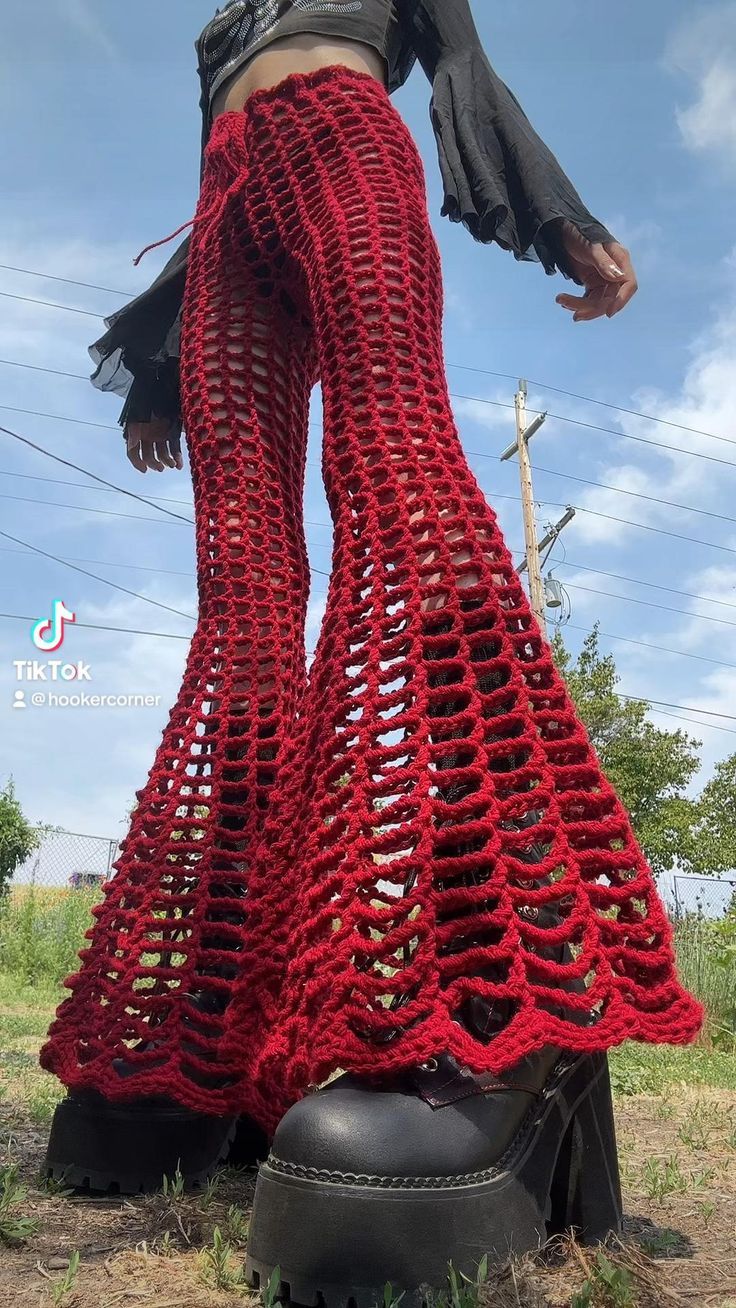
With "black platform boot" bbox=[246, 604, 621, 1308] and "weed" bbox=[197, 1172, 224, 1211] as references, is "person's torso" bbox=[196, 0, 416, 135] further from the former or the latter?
"weed" bbox=[197, 1172, 224, 1211]

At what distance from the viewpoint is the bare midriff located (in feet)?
4.50

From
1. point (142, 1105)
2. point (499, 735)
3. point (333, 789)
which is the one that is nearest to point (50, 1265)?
point (142, 1105)

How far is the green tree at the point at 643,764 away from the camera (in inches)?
671

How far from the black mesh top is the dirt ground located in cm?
118

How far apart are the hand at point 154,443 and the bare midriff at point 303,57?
2.08 ft

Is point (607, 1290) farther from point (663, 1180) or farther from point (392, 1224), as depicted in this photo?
point (663, 1180)

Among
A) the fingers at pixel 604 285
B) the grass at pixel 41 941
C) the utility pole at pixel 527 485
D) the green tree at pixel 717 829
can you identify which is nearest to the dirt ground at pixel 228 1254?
the fingers at pixel 604 285

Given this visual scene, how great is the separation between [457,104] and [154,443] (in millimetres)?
839

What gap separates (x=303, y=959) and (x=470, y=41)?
1356mm

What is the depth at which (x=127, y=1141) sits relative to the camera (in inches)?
44.4

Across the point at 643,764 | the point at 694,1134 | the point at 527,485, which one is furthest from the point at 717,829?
the point at 694,1134

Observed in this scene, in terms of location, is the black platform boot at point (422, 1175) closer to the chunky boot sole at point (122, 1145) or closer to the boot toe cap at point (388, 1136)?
the boot toe cap at point (388, 1136)

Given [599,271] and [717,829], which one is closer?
[599,271]

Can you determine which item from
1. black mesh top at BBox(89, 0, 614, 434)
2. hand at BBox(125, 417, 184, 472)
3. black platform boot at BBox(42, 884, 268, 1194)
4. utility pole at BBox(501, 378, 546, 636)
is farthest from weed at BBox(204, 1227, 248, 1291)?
utility pole at BBox(501, 378, 546, 636)
